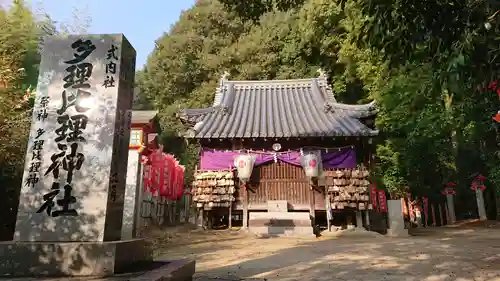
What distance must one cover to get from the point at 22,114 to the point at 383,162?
17.2 meters

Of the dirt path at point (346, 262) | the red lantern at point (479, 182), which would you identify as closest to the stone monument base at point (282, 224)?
the dirt path at point (346, 262)

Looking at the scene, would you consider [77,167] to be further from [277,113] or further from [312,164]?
[277,113]

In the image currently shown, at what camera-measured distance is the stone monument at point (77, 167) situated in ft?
13.0

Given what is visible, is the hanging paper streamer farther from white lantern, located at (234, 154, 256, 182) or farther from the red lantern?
the red lantern

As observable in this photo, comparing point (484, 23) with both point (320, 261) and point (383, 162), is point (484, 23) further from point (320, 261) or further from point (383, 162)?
point (383, 162)

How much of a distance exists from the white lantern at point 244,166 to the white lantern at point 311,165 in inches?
85.5

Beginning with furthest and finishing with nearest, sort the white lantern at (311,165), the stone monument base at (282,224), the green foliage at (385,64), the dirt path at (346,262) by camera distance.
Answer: the white lantern at (311,165) < the stone monument base at (282,224) < the dirt path at (346,262) < the green foliage at (385,64)

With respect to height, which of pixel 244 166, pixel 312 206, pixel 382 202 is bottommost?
pixel 312 206

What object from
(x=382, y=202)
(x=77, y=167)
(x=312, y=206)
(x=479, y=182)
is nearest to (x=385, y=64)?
(x=382, y=202)

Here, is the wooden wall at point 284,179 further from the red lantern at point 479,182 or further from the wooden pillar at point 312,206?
the red lantern at point 479,182

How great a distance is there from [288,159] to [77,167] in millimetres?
10526

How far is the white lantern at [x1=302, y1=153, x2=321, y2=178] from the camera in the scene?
44.5ft

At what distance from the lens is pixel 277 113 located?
16578mm

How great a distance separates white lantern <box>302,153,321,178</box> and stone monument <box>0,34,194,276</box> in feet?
30.5
